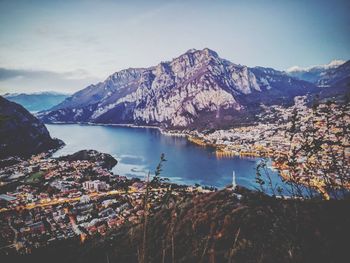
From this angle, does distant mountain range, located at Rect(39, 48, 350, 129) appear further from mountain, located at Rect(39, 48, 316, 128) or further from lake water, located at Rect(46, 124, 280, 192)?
lake water, located at Rect(46, 124, 280, 192)

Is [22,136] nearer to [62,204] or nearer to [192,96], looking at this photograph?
[62,204]

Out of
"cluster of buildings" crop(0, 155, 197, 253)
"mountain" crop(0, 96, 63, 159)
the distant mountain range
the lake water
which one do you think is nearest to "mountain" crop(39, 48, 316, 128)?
the distant mountain range

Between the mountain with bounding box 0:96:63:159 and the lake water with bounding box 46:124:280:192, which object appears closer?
the lake water with bounding box 46:124:280:192

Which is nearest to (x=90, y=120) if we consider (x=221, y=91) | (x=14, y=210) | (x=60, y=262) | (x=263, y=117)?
(x=221, y=91)

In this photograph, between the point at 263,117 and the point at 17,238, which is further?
the point at 263,117

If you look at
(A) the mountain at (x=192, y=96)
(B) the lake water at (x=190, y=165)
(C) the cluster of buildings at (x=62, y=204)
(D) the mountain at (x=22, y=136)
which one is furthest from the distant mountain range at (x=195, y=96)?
(C) the cluster of buildings at (x=62, y=204)

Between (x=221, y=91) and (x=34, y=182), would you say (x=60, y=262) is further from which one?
(x=221, y=91)
